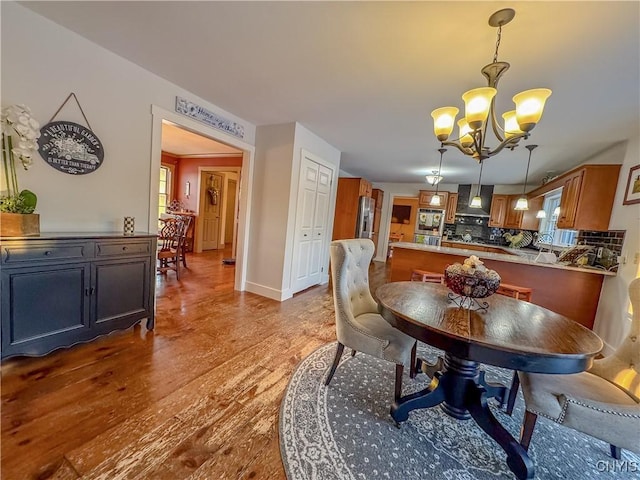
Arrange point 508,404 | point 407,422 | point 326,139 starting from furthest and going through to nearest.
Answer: point 326,139 < point 508,404 < point 407,422

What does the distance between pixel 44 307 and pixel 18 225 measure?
1.84ft

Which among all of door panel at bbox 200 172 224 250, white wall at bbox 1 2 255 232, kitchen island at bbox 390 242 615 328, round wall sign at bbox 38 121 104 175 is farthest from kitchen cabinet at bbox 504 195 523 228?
round wall sign at bbox 38 121 104 175

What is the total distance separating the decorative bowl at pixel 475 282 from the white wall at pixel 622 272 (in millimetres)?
2286

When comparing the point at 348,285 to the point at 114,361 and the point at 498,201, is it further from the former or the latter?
the point at 498,201

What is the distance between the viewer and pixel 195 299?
3422mm

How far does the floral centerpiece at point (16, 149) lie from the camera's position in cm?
167

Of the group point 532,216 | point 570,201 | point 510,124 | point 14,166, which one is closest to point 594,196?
point 570,201

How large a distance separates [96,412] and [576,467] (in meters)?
2.61

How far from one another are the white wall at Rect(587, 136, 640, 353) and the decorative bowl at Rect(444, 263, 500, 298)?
229cm

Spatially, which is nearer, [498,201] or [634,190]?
[634,190]

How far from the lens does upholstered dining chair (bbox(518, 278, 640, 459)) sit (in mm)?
1154

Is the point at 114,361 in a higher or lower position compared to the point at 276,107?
lower

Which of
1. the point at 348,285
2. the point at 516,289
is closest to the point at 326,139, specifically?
the point at 348,285

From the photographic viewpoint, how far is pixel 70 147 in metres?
2.05
